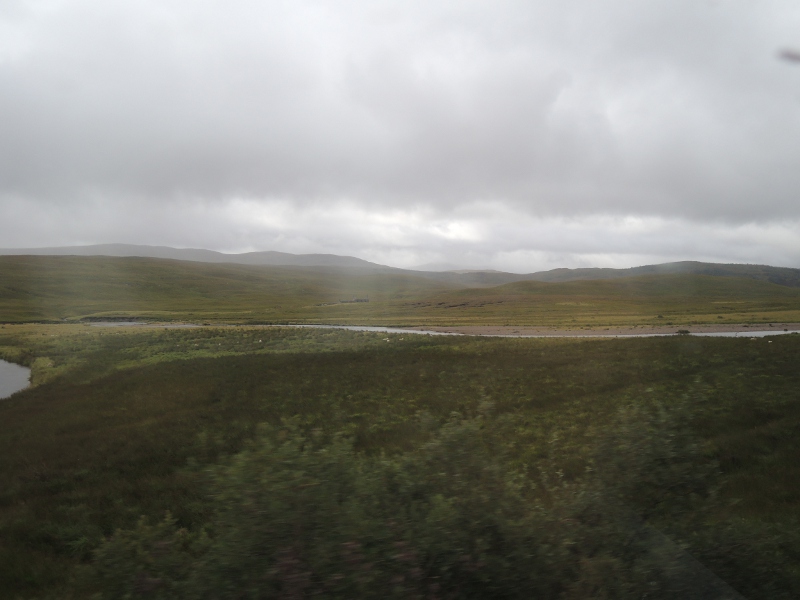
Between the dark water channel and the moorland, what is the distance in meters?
4.60

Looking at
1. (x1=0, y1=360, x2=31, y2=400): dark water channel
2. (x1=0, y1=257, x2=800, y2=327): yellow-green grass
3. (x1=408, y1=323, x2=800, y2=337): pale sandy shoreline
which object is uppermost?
(x1=0, y1=257, x2=800, y2=327): yellow-green grass

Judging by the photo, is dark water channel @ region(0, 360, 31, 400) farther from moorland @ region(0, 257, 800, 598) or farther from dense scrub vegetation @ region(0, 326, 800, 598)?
dense scrub vegetation @ region(0, 326, 800, 598)

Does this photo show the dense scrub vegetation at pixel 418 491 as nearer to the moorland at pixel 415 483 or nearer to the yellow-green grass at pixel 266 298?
the moorland at pixel 415 483

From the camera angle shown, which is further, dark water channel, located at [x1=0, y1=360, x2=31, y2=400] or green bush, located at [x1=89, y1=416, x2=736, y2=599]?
dark water channel, located at [x1=0, y1=360, x2=31, y2=400]

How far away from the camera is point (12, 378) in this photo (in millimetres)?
33719

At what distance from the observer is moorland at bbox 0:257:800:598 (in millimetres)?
4512

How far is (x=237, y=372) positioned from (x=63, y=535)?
1910 cm

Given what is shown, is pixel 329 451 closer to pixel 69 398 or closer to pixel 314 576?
pixel 314 576

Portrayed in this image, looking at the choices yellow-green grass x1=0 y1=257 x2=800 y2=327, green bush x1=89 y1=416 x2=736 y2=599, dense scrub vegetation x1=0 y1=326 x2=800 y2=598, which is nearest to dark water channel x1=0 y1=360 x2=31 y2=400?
dense scrub vegetation x1=0 y1=326 x2=800 y2=598

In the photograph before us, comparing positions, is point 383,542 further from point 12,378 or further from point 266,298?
point 266,298

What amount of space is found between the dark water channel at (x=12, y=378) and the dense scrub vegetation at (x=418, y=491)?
1008 cm

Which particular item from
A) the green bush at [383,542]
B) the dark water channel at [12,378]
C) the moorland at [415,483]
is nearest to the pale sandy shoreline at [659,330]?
the moorland at [415,483]

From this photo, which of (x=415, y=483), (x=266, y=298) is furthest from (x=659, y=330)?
(x=266, y=298)

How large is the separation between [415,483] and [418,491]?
9 cm
